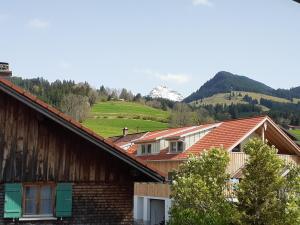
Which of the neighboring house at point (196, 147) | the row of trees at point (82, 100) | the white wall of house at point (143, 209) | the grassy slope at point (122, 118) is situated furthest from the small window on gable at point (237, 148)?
the row of trees at point (82, 100)

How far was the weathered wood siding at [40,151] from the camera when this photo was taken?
1540 cm

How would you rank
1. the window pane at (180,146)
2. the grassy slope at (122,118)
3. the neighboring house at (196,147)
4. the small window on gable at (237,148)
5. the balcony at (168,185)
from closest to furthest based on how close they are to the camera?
the balcony at (168,185) → the neighboring house at (196,147) → the small window on gable at (237,148) → the window pane at (180,146) → the grassy slope at (122,118)

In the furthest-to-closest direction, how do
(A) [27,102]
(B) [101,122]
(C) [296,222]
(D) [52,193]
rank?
(B) [101,122], (C) [296,222], (D) [52,193], (A) [27,102]

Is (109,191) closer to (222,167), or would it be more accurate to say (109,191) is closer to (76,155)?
(76,155)

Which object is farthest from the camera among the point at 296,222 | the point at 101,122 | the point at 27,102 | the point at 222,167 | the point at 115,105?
the point at 115,105

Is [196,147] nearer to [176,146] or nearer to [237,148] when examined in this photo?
[176,146]

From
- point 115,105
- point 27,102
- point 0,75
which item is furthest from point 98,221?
point 115,105

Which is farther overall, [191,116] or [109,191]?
[191,116]

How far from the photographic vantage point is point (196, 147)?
40.6 m

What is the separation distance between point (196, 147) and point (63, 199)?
25.4 metres

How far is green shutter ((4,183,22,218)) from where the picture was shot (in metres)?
15.6

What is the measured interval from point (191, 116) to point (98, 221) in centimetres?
9985

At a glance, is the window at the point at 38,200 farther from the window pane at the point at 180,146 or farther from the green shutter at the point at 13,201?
the window pane at the point at 180,146

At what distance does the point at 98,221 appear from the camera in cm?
1619
